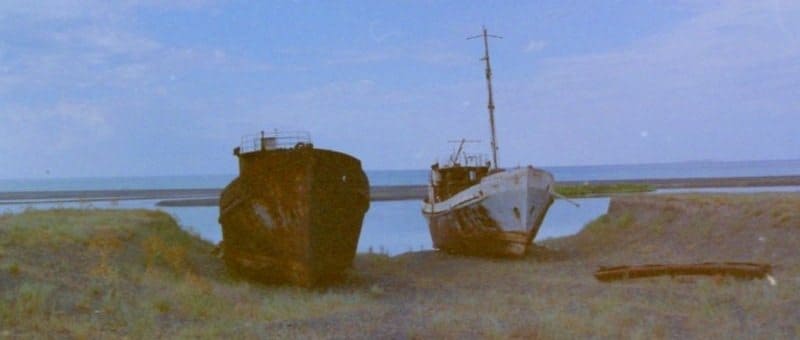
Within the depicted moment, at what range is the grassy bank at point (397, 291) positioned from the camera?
12016mm

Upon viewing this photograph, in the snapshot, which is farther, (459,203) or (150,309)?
(459,203)

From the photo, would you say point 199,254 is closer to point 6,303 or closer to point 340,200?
point 340,200

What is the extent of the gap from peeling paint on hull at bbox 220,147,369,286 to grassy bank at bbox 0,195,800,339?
70 centimetres

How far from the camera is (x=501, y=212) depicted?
26844mm

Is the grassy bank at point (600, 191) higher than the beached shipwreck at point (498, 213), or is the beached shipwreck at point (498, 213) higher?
the beached shipwreck at point (498, 213)

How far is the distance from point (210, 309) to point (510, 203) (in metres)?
14.7

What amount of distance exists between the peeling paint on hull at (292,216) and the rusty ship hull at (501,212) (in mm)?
6936

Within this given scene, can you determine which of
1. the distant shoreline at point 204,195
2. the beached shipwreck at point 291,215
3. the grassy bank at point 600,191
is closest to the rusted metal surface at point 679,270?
the beached shipwreck at point 291,215

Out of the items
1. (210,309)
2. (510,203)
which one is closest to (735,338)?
(210,309)

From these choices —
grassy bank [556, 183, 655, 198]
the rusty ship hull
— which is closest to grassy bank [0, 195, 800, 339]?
the rusty ship hull

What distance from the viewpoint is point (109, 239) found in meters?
19.2

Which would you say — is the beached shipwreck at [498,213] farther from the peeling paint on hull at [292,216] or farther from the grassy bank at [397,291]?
the peeling paint on hull at [292,216]

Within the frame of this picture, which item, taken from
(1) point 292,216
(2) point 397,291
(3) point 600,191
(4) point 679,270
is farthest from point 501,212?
(3) point 600,191

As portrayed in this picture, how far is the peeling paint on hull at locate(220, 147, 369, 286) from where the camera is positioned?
19.1 metres
